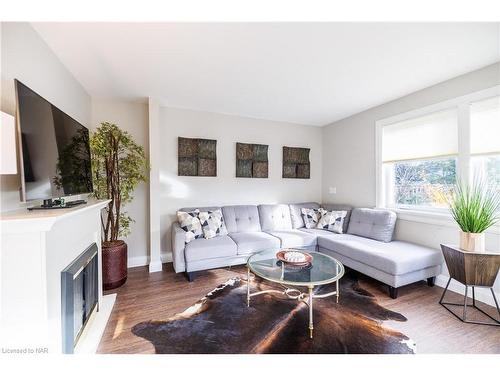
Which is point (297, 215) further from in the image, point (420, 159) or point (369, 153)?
point (420, 159)

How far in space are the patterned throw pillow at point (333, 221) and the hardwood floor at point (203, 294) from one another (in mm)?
844

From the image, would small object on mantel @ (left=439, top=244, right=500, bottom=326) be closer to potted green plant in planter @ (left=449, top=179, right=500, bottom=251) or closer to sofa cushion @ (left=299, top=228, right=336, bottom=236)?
potted green plant in planter @ (left=449, top=179, right=500, bottom=251)

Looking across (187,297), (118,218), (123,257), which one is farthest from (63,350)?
(118,218)

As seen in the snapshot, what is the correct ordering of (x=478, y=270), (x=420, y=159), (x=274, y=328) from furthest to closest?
(x=420, y=159)
(x=478, y=270)
(x=274, y=328)

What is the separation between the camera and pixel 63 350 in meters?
1.22

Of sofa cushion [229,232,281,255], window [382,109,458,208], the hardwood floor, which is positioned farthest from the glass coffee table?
window [382,109,458,208]

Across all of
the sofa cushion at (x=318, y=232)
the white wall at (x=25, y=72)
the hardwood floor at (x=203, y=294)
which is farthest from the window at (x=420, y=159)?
the white wall at (x=25, y=72)

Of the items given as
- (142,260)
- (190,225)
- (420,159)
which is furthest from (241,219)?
(420,159)

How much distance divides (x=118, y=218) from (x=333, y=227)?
305cm

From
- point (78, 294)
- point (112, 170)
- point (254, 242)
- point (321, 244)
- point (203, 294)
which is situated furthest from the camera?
point (321, 244)

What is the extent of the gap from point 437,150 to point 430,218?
2.70ft

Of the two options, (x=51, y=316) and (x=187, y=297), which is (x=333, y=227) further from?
(x=51, y=316)

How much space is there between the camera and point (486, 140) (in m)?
2.09
